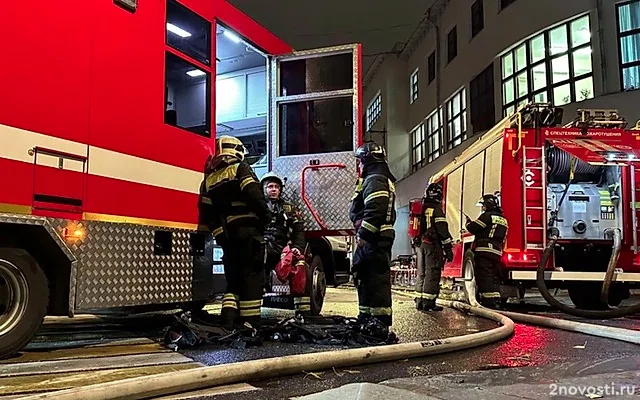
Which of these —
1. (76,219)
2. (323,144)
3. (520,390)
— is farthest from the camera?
(323,144)

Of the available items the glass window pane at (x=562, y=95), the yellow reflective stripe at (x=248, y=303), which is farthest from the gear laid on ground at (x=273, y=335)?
the glass window pane at (x=562, y=95)

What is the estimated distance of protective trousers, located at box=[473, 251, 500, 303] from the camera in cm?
835

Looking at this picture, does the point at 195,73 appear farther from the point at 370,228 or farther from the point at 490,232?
the point at 490,232

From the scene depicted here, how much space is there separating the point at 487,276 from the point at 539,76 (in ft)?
39.6

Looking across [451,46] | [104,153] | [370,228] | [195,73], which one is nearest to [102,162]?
[104,153]

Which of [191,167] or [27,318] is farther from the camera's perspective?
[191,167]

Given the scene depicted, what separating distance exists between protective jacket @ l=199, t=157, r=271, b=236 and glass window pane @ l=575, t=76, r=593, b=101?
1401 centimetres

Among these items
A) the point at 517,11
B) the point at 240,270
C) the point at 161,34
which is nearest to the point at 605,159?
the point at 240,270

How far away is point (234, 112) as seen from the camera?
28.2 feet

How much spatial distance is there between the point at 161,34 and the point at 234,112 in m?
3.76

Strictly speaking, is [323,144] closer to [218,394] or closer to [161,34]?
[161,34]

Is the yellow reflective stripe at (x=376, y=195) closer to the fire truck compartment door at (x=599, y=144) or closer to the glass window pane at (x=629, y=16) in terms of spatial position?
the fire truck compartment door at (x=599, y=144)

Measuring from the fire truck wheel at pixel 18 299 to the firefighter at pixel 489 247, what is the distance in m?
5.96

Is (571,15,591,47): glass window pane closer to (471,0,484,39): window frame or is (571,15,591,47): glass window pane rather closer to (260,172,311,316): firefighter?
(471,0,484,39): window frame
